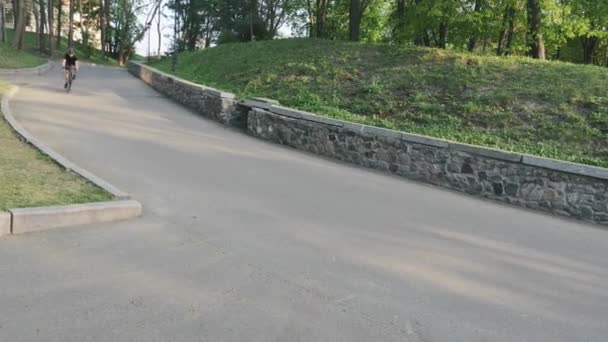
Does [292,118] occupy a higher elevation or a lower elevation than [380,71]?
lower

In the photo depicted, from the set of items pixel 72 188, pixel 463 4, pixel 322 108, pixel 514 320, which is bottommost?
pixel 514 320

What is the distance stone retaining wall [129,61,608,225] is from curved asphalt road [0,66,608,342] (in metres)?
0.47

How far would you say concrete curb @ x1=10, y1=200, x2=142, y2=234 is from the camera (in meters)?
4.66

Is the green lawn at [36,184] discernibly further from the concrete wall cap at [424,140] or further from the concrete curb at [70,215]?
the concrete wall cap at [424,140]

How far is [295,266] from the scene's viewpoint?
4.61 meters

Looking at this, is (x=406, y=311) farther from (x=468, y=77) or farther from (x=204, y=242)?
(x=468, y=77)

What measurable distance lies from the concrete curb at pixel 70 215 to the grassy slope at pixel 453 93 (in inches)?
273

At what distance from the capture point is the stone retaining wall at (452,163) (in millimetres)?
7691

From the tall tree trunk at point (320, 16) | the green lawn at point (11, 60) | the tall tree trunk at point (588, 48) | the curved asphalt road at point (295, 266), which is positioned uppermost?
the tall tree trunk at point (320, 16)

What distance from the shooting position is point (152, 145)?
32.2ft

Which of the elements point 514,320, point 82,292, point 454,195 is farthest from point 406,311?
point 454,195

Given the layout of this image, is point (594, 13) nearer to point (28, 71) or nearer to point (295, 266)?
point (295, 266)

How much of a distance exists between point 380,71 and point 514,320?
12.2 m

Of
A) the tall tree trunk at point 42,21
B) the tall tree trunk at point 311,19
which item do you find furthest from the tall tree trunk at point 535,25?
the tall tree trunk at point 42,21
